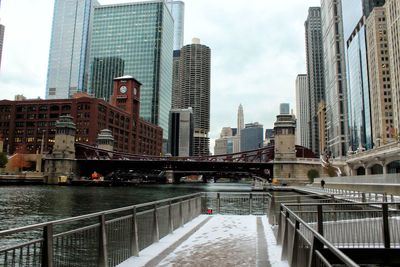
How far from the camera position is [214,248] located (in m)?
11.7

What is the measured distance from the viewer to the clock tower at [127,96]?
7461 inches

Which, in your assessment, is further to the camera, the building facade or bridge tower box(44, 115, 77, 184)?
the building facade

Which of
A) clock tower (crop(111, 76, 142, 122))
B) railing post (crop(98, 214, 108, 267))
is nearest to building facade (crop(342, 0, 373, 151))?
clock tower (crop(111, 76, 142, 122))

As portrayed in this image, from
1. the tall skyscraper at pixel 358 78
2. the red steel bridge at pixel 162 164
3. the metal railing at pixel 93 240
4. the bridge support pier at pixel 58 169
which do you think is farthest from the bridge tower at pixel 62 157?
the tall skyscraper at pixel 358 78

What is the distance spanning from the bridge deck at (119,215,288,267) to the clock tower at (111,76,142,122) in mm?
174221

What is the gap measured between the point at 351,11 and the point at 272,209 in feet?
662

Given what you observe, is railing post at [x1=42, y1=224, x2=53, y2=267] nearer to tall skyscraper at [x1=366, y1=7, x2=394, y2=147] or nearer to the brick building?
the brick building

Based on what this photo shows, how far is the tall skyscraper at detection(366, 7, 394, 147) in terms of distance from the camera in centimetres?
15138

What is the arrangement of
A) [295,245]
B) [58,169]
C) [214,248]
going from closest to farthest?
[295,245]
[214,248]
[58,169]

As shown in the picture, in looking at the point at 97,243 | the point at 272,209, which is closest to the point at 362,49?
the point at 272,209

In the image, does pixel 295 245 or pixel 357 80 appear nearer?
pixel 295 245

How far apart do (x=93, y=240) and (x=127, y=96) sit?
610 feet

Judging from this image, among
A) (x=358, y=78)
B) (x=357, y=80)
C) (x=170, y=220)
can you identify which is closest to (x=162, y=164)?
(x=170, y=220)

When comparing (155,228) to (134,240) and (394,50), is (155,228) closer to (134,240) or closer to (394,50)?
(134,240)
